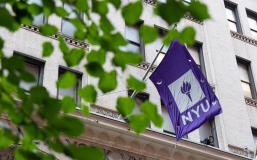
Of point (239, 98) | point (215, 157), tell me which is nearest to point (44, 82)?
point (215, 157)

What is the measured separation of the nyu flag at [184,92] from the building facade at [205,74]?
1752 mm

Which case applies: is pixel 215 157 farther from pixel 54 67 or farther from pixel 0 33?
pixel 0 33

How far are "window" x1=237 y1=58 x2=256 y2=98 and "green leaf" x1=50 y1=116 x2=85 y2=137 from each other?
1829 cm

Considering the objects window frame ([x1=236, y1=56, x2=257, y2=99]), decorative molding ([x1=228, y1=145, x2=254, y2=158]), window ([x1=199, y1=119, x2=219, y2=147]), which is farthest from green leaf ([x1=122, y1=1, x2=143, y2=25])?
window frame ([x1=236, y1=56, x2=257, y2=99])

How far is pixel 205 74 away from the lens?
23.2 metres

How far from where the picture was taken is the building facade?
17969mm

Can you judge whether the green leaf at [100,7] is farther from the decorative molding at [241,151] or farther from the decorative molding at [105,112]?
the decorative molding at [241,151]

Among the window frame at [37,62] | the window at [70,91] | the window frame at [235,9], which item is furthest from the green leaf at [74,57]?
the window frame at [235,9]

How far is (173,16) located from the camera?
664cm

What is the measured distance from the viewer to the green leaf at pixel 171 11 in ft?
21.8

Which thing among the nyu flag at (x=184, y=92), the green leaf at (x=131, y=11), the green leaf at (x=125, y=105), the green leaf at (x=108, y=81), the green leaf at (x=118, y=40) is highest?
the nyu flag at (x=184, y=92)

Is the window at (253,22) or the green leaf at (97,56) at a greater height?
the window at (253,22)

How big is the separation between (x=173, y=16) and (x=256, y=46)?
67.3ft

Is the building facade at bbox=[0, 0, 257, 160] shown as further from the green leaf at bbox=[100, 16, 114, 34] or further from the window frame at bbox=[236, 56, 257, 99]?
the green leaf at bbox=[100, 16, 114, 34]
